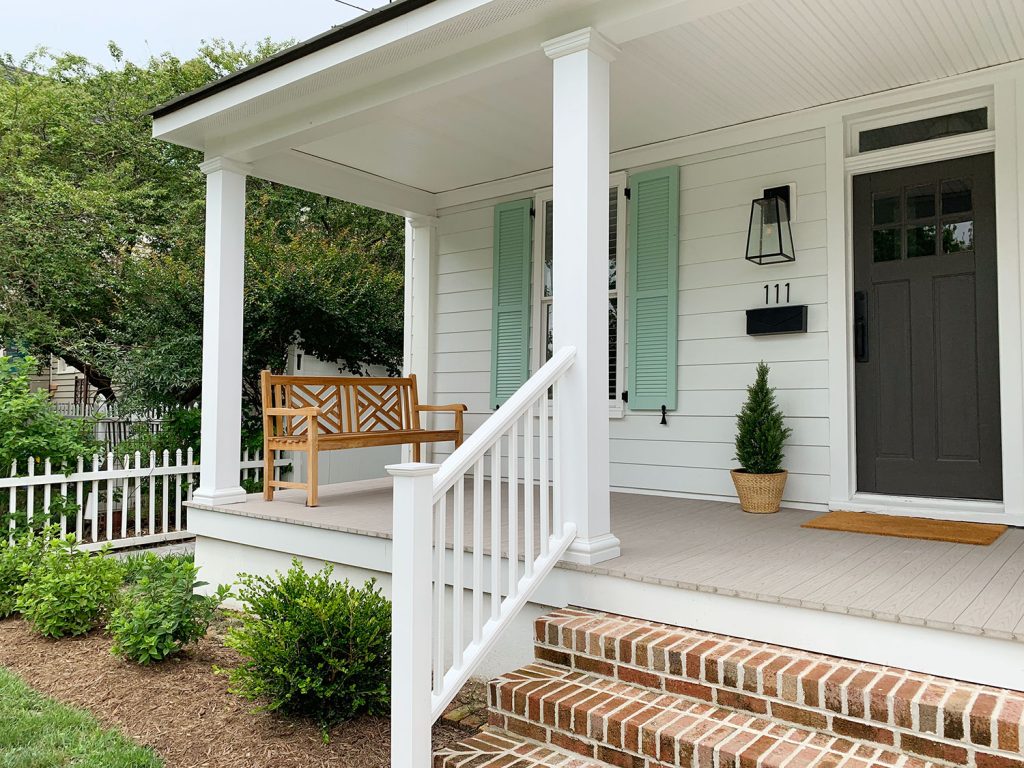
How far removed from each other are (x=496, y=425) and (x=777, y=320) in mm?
2540

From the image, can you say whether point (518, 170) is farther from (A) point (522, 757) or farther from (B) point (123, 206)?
(B) point (123, 206)

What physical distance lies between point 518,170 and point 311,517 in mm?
3061

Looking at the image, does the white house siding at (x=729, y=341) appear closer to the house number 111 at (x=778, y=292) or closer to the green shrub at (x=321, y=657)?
Result: the house number 111 at (x=778, y=292)

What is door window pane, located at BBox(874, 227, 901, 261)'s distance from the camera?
13.7ft

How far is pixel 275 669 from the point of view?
8.91 feet

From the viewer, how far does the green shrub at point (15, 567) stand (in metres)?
3.99

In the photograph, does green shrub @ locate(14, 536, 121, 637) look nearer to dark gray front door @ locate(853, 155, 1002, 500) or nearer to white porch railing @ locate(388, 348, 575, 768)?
white porch railing @ locate(388, 348, 575, 768)

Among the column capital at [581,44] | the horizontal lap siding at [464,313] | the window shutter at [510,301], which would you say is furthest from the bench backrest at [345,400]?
the column capital at [581,44]

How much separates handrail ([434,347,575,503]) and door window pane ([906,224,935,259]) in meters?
2.36

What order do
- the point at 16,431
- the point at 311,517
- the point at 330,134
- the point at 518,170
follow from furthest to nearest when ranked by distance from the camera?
1. the point at 518,170
2. the point at 16,431
3. the point at 330,134
4. the point at 311,517

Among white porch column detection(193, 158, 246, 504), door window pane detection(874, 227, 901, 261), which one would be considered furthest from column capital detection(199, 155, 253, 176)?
door window pane detection(874, 227, 901, 261)

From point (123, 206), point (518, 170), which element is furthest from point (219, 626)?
point (123, 206)

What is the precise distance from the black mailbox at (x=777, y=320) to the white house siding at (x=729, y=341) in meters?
0.06

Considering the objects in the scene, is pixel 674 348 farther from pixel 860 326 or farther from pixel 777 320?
pixel 860 326
